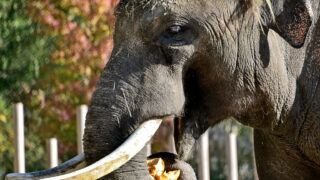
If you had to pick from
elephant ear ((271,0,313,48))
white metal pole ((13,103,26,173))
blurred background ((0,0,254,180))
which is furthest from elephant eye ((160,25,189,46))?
blurred background ((0,0,254,180))

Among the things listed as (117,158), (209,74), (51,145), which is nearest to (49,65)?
(51,145)

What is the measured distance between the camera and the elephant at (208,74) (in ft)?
13.8

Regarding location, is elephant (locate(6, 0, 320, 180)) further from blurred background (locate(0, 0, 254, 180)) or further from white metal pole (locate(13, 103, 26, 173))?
blurred background (locate(0, 0, 254, 180))

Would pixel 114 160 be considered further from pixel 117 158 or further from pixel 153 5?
pixel 153 5

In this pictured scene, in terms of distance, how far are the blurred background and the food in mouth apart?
148 inches

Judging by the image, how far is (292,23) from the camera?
4609mm

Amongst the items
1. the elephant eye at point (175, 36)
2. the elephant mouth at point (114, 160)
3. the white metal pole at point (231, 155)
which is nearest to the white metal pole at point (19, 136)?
the white metal pole at point (231, 155)

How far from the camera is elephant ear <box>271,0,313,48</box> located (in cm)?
460

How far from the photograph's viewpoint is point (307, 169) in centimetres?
520

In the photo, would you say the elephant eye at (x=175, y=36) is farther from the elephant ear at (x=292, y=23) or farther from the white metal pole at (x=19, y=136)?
the white metal pole at (x=19, y=136)

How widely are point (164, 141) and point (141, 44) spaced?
13.8ft

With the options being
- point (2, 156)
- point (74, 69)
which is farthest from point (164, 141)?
point (2, 156)

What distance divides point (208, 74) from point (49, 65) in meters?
4.28

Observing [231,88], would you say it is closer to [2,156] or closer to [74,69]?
[74,69]
